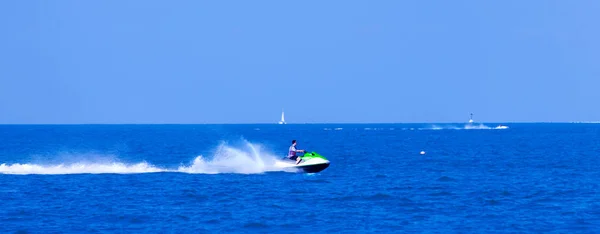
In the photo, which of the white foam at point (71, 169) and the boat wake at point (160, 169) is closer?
the white foam at point (71, 169)

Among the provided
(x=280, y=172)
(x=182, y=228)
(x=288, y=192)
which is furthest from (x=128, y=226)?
(x=280, y=172)

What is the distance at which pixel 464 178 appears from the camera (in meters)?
47.7

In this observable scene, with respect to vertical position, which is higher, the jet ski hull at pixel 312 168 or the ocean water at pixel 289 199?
the jet ski hull at pixel 312 168

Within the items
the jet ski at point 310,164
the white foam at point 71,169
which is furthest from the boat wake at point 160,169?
the jet ski at point 310,164

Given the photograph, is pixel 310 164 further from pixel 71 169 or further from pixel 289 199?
pixel 71 169

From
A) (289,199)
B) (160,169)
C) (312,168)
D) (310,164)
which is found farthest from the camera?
(160,169)

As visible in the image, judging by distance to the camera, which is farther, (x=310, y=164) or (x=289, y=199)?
(x=310, y=164)

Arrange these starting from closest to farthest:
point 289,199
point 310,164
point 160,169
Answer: point 289,199 < point 310,164 < point 160,169

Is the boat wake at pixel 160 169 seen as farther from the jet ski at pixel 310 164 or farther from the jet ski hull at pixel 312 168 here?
the jet ski hull at pixel 312 168

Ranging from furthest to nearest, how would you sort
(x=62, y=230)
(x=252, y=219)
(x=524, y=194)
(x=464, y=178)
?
(x=464, y=178) → (x=524, y=194) → (x=252, y=219) → (x=62, y=230)

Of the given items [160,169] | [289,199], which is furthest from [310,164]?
[289,199]

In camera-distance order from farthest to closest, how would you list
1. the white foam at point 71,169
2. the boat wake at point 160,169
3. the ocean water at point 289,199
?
the boat wake at point 160,169
the white foam at point 71,169
the ocean water at point 289,199

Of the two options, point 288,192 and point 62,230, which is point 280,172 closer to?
point 288,192

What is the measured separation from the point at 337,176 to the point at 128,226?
20.9m
